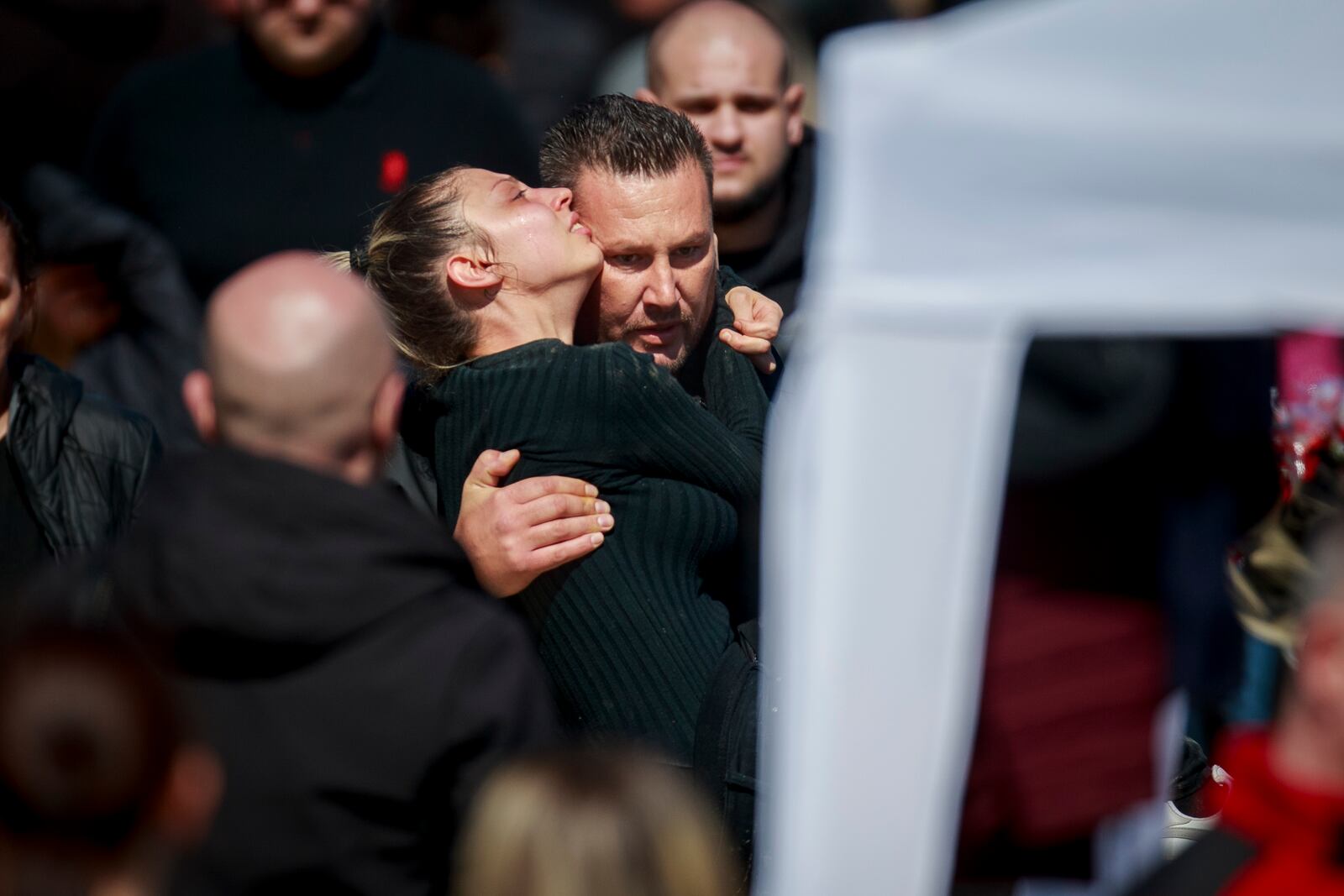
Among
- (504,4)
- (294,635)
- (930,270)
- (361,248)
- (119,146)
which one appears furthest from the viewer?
(504,4)

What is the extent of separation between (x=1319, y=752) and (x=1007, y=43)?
812 millimetres

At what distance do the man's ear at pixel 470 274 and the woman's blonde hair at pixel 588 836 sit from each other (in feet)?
3.47

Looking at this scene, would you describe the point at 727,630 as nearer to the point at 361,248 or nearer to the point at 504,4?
the point at 361,248

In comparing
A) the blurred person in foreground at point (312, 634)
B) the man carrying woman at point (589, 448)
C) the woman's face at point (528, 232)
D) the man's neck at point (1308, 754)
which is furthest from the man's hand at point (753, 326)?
the man's neck at point (1308, 754)

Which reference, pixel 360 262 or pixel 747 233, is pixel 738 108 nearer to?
pixel 747 233

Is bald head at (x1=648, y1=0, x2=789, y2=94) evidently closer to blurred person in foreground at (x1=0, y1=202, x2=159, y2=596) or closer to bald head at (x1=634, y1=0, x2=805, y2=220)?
bald head at (x1=634, y1=0, x2=805, y2=220)

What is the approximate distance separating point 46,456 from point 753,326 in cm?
122

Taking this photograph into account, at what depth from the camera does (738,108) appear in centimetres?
365

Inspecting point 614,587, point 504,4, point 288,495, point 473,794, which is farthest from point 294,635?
point 504,4

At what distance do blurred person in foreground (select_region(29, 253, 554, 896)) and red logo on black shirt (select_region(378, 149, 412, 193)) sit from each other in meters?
1.90

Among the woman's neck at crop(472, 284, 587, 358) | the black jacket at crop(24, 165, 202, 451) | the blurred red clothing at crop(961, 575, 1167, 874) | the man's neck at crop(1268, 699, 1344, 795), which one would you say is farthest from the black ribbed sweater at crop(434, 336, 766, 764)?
the black jacket at crop(24, 165, 202, 451)

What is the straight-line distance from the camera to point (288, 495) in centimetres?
184

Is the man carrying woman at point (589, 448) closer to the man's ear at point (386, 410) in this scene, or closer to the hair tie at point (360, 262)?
the hair tie at point (360, 262)

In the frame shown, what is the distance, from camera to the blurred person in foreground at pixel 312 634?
182 cm
